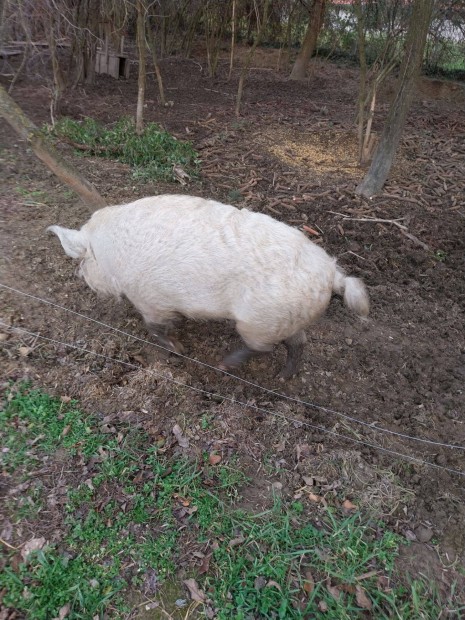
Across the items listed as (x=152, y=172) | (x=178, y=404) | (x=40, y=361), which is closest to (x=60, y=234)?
(x=40, y=361)

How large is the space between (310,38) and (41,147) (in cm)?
912

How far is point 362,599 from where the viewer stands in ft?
7.82

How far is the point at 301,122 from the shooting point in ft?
27.6

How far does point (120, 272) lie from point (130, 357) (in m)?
0.75

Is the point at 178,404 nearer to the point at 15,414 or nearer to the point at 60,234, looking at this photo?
the point at 15,414

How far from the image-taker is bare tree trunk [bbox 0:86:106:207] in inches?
127

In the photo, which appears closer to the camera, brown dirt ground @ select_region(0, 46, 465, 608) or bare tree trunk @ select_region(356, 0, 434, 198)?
brown dirt ground @ select_region(0, 46, 465, 608)

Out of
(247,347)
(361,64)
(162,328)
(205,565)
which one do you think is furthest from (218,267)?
(361,64)

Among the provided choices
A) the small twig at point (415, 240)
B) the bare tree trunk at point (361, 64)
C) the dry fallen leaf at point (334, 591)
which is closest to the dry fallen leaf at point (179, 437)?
the dry fallen leaf at point (334, 591)

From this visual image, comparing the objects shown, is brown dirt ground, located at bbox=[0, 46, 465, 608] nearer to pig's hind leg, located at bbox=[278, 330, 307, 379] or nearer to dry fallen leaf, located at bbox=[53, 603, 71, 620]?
pig's hind leg, located at bbox=[278, 330, 307, 379]

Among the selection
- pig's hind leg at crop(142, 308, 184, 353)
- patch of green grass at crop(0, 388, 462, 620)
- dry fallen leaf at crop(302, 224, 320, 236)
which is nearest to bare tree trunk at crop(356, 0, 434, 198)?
dry fallen leaf at crop(302, 224, 320, 236)

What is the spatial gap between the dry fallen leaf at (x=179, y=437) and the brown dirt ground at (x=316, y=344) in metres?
0.05

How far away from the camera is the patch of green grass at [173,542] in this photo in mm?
2301

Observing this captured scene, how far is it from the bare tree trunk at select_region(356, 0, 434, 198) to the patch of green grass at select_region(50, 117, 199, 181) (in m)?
2.41
